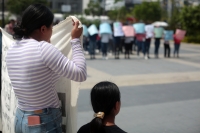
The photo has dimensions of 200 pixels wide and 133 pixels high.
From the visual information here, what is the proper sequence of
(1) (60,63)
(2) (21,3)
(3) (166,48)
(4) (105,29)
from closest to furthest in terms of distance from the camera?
(1) (60,63) → (2) (21,3) → (4) (105,29) → (3) (166,48)

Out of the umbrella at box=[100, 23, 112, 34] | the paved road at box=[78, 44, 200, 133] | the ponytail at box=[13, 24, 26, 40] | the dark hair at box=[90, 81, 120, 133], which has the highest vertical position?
the ponytail at box=[13, 24, 26, 40]

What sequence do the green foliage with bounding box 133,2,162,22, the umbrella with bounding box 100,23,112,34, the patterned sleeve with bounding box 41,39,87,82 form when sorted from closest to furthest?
1. the patterned sleeve with bounding box 41,39,87,82
2. the umbrella with bounding box 100,23,112,34
3. the green foliage with bounding box 133,2,162,22

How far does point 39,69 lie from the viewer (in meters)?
2.04

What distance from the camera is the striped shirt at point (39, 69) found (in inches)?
79.0

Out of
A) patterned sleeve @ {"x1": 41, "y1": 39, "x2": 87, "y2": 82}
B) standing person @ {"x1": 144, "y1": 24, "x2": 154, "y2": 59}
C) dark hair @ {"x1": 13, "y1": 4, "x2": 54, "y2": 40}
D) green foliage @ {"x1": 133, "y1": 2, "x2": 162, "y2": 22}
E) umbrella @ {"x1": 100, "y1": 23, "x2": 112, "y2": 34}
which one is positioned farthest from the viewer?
green foliage @ {"x1": 133, "y1": 2, "x2": 162, "y2": 22}

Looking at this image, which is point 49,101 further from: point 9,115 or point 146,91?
point 146,91

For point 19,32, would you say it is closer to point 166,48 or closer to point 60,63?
point 60,63

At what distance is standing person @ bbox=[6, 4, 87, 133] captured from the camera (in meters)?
2.02

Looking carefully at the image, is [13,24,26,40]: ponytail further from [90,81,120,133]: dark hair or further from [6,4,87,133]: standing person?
[90,81,120,133]: dark hair

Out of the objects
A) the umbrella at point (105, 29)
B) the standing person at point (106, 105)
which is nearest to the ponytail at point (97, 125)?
the standing person at point (106, 105)

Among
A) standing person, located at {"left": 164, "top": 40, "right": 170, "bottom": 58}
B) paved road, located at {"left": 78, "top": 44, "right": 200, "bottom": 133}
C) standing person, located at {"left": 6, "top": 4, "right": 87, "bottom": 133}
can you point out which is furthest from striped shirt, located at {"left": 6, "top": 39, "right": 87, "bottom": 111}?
standing person, located at {"left": 164, "top": 40, "right": 170, "bottom": 58}

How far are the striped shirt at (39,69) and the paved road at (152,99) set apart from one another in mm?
2756

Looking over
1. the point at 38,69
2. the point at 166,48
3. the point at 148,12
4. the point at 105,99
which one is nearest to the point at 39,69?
the point at 38,69

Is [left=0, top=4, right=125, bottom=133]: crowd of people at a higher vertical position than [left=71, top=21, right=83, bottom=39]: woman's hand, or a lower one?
lower
